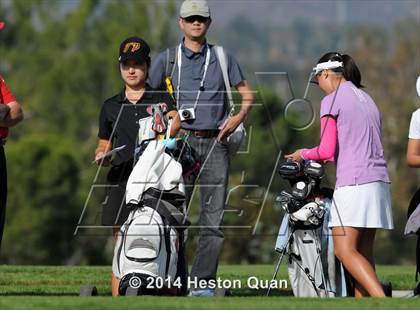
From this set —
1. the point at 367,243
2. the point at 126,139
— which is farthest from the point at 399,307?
the point at 126,139

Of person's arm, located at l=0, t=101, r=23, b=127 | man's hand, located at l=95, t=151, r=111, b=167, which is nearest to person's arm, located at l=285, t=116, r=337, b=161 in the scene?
man's hand, located at l=95, t=151, r=111, b=167

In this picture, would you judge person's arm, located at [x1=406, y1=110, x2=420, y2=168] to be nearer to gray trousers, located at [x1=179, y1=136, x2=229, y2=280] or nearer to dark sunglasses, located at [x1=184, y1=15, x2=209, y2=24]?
gray trousers, located at [x1=179, y1=136, x2=229, y2=280]

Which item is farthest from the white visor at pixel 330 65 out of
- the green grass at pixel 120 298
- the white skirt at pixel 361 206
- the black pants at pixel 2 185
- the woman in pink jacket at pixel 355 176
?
the black pants at pixel 2 185

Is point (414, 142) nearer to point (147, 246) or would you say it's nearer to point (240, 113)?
point (240, 113)

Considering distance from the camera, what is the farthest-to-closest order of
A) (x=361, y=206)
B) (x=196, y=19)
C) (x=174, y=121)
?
(x=196, y=19) → (x=174, y=121) → (x=361, y=206)

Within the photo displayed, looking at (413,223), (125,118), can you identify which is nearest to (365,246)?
(413,223)

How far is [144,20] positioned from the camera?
7662cm

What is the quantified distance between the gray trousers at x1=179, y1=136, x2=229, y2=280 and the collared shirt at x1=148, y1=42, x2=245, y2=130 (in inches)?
7.1

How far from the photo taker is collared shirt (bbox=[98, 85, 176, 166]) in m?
10.9

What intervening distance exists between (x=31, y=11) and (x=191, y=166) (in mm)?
73562

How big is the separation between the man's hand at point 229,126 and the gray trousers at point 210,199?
0.10 meters

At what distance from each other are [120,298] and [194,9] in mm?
3311

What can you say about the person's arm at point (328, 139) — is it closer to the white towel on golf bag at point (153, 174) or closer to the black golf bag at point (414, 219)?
the black golf bag at point (414, 219)

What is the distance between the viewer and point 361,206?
983 centimetres
